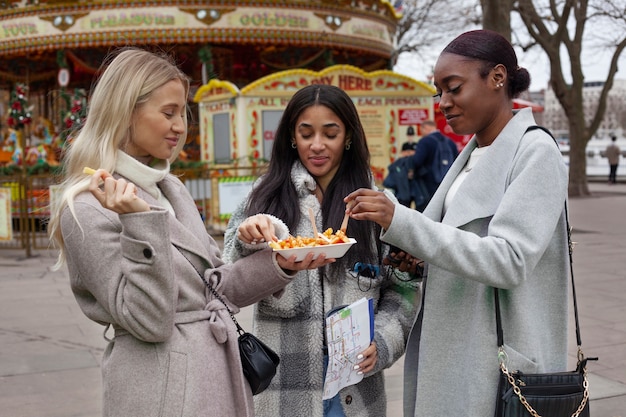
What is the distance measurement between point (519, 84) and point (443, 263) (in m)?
0.69

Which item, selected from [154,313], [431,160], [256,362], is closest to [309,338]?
[256,362]

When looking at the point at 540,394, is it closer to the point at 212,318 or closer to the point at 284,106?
the point at 212,318

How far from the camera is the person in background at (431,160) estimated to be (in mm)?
10133

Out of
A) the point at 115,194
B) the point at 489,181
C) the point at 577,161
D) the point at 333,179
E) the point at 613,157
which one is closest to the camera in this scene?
the point at 115,194

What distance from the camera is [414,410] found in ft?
7.92

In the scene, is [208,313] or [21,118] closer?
[208,313]

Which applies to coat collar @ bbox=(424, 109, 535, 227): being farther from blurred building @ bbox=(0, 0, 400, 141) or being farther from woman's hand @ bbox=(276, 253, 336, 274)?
blurred building @ bbox=(0, 0, 400, 141)

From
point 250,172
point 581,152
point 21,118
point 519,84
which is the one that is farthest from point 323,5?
point 519,84

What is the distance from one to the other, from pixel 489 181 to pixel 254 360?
93cm

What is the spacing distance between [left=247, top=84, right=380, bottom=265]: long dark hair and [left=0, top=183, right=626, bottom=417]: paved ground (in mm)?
2254

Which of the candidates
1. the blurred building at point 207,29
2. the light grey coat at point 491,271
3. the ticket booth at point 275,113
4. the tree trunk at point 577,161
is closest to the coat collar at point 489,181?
the light grey coat at point 491,271

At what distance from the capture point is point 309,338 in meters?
2.67

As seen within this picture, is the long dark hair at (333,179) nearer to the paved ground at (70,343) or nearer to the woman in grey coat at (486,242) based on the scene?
the woman in grey coat at (486,242)

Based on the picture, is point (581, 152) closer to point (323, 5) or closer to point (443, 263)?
point (323, 5)
